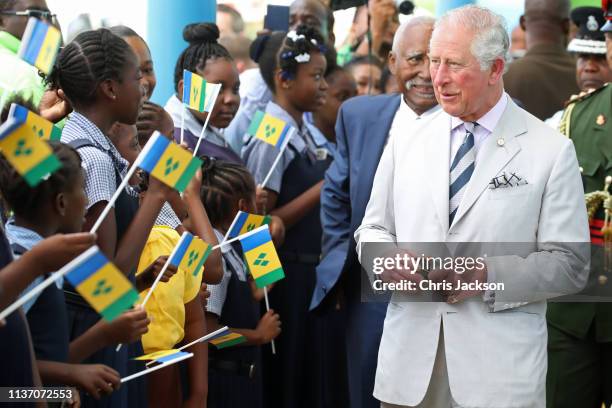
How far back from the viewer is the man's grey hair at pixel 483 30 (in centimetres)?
436

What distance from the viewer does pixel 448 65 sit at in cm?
438

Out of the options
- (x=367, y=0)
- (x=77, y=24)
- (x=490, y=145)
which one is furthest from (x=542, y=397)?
(x=77, y=24)

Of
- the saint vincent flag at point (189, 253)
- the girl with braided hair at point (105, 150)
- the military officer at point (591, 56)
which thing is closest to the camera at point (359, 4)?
the military officer at point (591, 56)

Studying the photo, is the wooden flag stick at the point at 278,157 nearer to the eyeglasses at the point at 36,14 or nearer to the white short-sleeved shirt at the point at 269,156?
the white short-sleeved shirt at the point at 269,156

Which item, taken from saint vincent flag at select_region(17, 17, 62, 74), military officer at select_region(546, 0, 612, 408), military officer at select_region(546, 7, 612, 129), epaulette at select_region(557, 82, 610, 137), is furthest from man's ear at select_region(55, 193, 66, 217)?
military officer at select_region(546, 7, 612, 129)

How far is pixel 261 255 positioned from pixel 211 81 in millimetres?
1749

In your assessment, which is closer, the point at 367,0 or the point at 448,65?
the point at 448,65

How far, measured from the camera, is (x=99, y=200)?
13.3 ft

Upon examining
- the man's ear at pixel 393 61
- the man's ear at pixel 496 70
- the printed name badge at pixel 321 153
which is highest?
the man's ear at pixel 393 61

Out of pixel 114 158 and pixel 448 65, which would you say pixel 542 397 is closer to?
pixel 448 65

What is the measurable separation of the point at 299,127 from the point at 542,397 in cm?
316

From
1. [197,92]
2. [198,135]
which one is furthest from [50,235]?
[198,135]

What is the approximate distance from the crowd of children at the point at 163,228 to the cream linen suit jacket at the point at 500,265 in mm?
909

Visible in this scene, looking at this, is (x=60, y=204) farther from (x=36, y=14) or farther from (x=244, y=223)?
(x=36, y=14)
